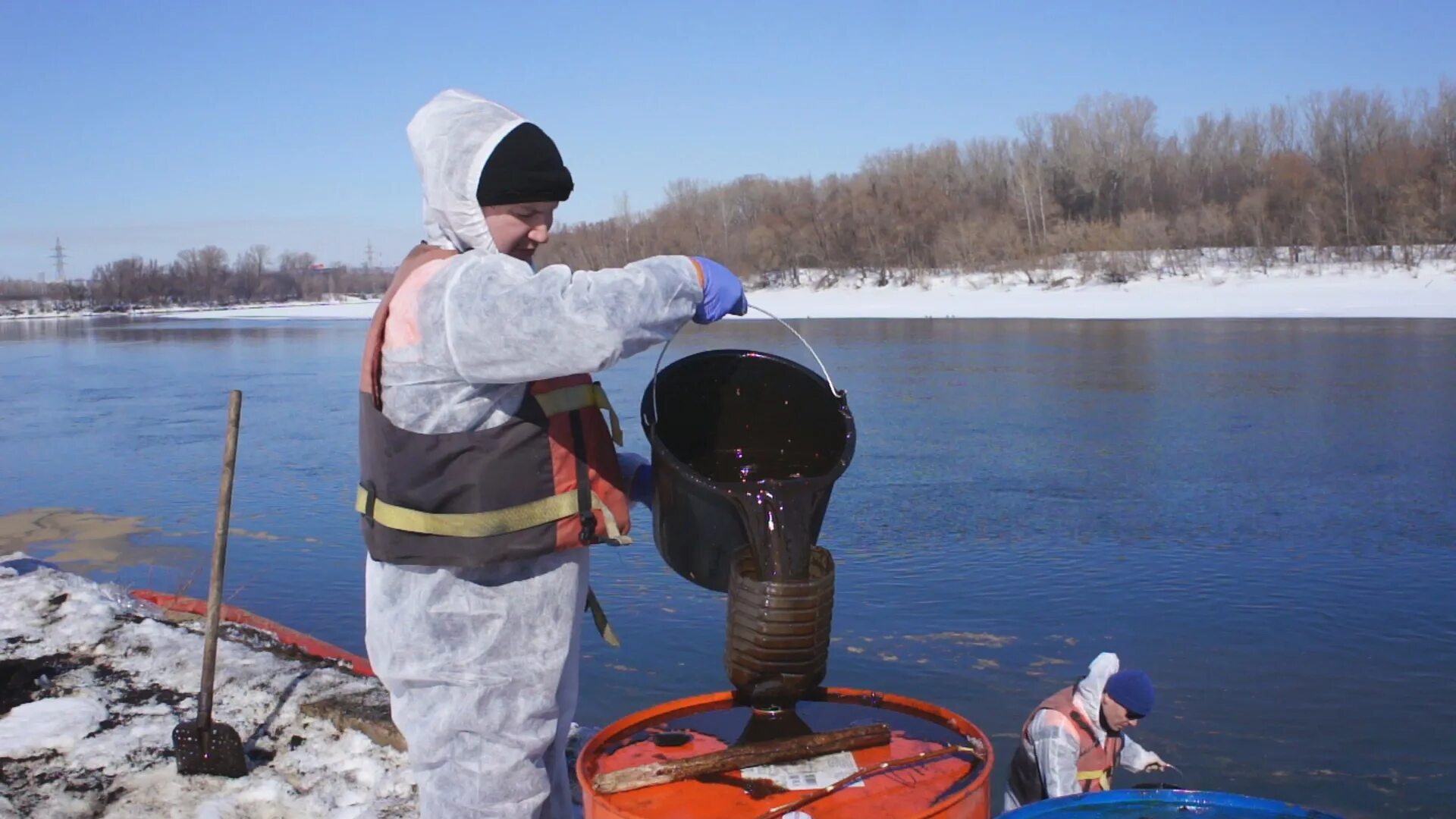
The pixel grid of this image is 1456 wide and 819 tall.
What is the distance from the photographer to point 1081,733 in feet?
11.8

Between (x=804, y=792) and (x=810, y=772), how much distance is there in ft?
0.27

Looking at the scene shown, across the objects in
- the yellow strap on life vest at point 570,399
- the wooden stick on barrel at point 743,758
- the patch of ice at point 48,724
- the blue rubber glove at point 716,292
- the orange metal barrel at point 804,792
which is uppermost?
the blue rubber glove at point 716,292

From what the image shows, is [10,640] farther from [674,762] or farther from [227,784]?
[674,762]

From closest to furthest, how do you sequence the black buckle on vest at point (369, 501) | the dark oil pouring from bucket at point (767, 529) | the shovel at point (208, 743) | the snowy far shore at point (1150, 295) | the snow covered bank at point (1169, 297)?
the black buckle on vest at point (369, 501) < the dark oil pouring from bucket at point (767, 529) < the shovel at point (208, 743) < the snow covered bank at point (1169, 297) < the snowy far shore at point (1150, 295)

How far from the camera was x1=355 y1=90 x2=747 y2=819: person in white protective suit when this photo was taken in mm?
2266

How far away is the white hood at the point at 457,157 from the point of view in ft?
7.52

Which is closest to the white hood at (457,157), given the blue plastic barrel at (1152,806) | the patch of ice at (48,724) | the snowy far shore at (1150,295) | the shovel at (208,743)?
the blue plastic barrel at (1152,806)

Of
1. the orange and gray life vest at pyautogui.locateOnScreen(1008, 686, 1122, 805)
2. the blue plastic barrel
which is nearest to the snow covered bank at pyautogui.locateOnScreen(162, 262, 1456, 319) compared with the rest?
the orange and gray life vest at pyautogui.locateOnScreen(1008, 686, 1122, 805)

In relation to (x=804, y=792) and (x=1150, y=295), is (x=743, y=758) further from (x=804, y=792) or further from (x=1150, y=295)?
(x=1150, y=295)

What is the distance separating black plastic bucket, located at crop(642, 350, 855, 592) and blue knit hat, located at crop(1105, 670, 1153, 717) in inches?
46.3

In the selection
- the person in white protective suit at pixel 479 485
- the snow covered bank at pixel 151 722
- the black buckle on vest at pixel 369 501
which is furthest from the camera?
the snow covered bank at pixel 151 722

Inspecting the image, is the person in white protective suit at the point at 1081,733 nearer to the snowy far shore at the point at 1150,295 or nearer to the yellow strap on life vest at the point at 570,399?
the yellow strap on life vest at the point at 570,399

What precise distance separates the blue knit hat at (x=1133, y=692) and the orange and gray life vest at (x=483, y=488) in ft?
5.93

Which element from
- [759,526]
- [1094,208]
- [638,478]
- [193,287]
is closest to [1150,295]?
[1094,208]
